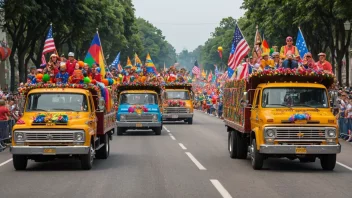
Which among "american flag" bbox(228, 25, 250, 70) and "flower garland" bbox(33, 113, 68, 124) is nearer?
"flower garland" bbox(33, 113, 68, 124)

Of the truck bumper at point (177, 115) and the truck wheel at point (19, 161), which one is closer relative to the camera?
the truck wheel at point (19, 161)

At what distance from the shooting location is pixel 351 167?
18.1 meters

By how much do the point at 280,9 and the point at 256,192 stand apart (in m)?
35.7

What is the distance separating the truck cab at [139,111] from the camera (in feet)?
107

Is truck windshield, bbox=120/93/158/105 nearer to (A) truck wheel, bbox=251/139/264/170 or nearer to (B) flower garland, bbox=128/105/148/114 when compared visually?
(B) flower garland, bbox=128/105/148/114

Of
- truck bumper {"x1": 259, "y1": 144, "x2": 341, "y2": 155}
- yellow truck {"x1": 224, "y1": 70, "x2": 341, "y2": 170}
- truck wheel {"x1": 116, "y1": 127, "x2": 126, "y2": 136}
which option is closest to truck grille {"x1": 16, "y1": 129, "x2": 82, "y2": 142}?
yellow truck {"x1": 224, "y1": 70, "x2": 341, "y2": 170}

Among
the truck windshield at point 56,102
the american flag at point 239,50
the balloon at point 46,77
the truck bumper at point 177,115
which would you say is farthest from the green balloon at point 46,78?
the truck bumper at point 177,115

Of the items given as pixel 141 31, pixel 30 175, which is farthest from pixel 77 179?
pixel 141 31

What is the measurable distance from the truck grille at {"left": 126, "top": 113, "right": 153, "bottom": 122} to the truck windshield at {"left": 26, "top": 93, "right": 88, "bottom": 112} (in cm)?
1462

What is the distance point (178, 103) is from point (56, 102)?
2518 centimetres

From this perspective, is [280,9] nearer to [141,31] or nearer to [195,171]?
[195,171]

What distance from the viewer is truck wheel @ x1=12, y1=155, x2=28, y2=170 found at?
17141mm

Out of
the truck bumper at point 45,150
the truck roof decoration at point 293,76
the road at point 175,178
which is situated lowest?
the road at point 175,178

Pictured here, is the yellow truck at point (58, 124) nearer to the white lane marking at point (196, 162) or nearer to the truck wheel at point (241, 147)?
the white lane marking at point (196, 162)
